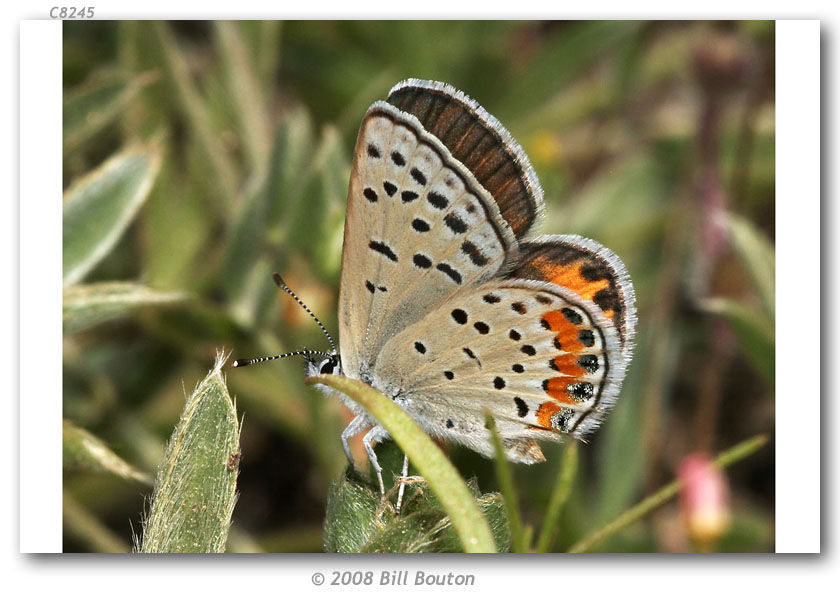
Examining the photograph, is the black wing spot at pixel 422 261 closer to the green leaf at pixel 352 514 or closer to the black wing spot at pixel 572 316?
the black wing spot at pixel 572 316

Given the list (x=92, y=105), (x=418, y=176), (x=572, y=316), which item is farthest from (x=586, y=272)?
(x=92, y=105)

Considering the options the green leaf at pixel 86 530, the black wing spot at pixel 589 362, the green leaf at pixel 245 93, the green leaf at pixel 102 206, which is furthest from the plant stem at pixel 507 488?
the green leaf at pixel 245 93

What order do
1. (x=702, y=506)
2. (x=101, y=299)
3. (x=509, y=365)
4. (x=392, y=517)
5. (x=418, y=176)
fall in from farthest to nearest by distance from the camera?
(x=702, y=506) < (x=101, y=299) < (x=509, y=365) < (x=418, y=176) < (x=392, y=517)

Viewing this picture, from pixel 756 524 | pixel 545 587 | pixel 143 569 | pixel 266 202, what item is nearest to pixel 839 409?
pixel 756 524

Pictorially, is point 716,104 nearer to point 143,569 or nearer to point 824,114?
point 824,114

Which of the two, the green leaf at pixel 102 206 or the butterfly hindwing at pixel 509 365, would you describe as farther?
the green leaf at pixel 102 206

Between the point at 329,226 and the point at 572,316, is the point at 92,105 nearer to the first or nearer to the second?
the point at 329,226
